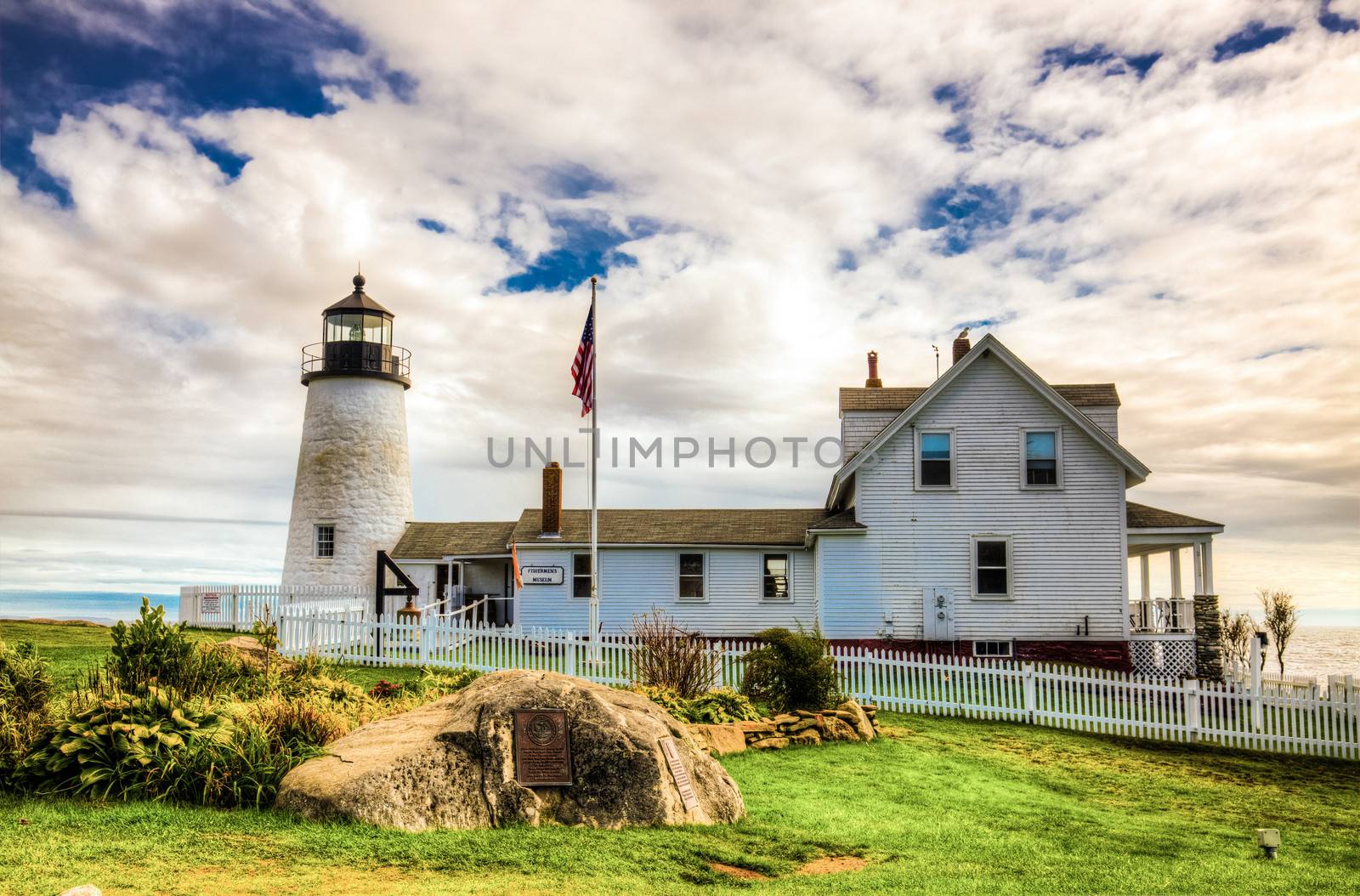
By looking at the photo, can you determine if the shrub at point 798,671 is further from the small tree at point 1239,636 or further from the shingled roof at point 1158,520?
the small tree at point 1239,636

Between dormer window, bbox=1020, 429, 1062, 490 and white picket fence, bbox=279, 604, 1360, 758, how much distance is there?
606 cm

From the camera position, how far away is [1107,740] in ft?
55.5

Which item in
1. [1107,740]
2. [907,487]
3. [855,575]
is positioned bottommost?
[1107,740]

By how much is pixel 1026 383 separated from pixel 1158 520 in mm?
4651

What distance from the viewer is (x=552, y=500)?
2831 cm

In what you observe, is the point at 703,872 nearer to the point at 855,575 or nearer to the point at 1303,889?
the point at 1303,889

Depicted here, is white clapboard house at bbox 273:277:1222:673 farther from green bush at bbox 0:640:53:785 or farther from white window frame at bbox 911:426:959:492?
green bush at bbox 0:640:53:785

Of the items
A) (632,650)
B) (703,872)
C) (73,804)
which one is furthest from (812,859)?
A: (632,650)

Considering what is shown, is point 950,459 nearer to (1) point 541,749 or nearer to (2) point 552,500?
(2) point 552,500

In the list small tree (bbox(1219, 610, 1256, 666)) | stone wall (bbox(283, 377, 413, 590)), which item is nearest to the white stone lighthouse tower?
stone wall (bbox(283, 377, 413, 590))

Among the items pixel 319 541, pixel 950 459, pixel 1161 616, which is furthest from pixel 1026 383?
pixel 319 541

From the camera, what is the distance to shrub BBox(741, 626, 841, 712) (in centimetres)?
1541

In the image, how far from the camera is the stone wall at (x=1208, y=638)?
2327cm

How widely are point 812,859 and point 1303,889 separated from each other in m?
4.02
